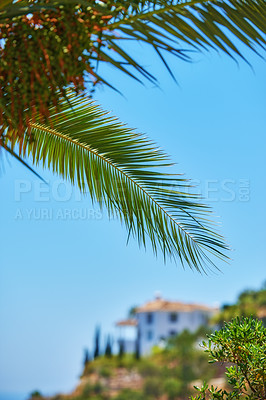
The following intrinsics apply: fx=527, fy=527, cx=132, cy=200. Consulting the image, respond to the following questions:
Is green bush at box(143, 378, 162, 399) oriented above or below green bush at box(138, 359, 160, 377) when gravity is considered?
below

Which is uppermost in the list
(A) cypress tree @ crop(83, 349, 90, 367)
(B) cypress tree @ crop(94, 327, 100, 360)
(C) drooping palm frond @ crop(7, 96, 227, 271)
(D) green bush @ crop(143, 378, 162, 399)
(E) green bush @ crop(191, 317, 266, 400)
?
(C) drooping palm frond @ crop(7, 96, 227, 271)

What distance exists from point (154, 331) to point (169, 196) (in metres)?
43.4

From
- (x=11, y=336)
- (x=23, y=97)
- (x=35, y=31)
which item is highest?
(x=35, y=31)

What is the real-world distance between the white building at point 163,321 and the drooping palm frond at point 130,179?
139 feet

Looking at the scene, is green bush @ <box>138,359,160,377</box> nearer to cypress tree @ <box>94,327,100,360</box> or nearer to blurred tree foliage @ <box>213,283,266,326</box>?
cypress tree @ <box>94,327,100,360</box>

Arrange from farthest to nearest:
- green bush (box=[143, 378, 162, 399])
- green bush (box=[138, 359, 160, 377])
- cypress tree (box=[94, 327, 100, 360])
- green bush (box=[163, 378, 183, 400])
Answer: cypress tree (box=[94, 327, 100, 360]) → green bush (box=[138, 359, 160, 377]) → green bush (box=[143, 378, 162, 399]) → green bush (box=[163, 378, 183, 400])

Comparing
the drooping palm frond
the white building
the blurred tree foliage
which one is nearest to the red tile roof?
the white building

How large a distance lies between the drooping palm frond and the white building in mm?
42367

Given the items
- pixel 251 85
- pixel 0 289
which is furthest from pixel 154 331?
pixel 0 289

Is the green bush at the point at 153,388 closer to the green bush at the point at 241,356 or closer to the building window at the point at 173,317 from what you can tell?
the building window at the point at 173,317

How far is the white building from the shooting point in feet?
147

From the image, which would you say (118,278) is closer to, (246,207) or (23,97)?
(246,207)

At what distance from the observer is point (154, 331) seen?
148 feet

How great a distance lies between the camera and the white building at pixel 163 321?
147ft
